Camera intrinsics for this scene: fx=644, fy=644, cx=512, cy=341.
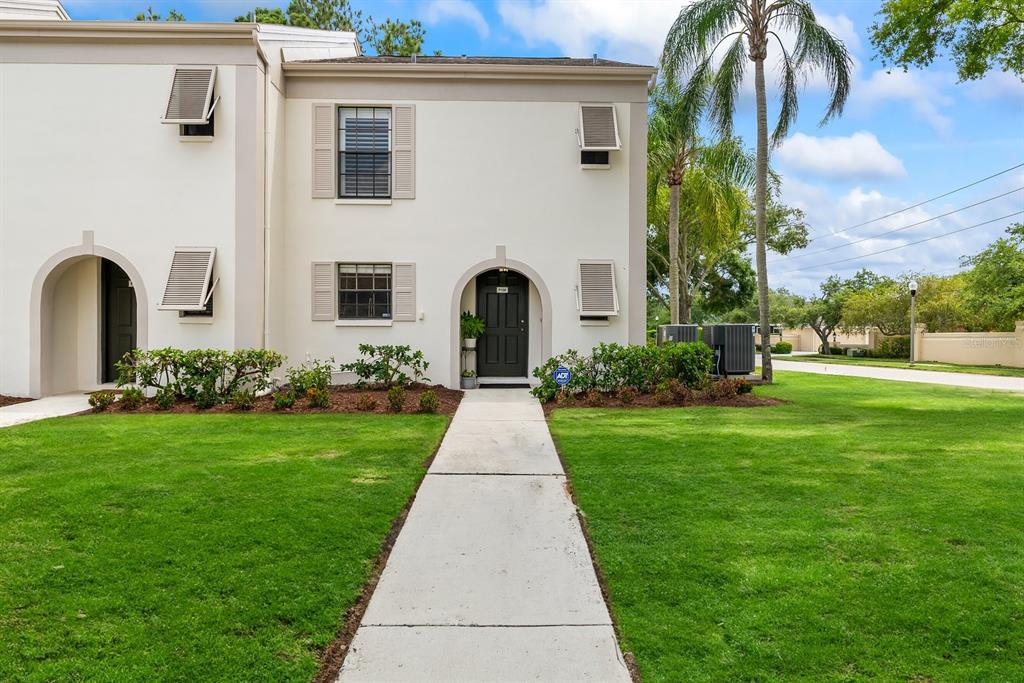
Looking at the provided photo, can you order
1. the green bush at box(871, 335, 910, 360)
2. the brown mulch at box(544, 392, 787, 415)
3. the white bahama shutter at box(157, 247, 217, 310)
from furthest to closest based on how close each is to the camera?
1. the green bush at box(871, 335, 910, 360)
2. the white bahama shutter at box(157, 247, 217, 310)
3. the brown mulch at box(544, 392, 787, 415)

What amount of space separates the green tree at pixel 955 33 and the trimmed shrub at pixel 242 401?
13.0 metres

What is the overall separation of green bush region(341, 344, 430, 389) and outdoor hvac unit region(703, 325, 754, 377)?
22.2 feet

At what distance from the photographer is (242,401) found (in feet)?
32.2

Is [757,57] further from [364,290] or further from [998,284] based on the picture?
[998,284]

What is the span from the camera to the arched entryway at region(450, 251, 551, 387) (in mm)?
13180

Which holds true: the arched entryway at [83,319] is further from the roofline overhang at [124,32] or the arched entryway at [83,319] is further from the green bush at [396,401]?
the green bush at [396,401]

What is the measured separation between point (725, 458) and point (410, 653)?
4.40m

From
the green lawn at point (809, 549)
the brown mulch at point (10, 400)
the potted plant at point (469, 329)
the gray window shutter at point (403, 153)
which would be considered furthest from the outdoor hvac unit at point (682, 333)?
the brown mulch at point (10, 400)

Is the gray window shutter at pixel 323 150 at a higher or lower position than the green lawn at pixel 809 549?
higher

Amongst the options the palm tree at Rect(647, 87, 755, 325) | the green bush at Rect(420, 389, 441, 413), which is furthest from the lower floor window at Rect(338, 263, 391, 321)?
the palm tree at Rect(647, 87, 755, 325)

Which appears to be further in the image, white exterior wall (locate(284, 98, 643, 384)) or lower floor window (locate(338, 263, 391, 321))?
lower floor window (locate(338, 263, 391, 321))

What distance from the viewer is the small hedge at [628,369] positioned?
11219 mm

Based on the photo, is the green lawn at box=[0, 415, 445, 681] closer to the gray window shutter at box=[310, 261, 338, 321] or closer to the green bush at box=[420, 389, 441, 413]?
the green bush at box=[420, 389, 441, 413]

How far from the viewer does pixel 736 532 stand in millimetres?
4578
